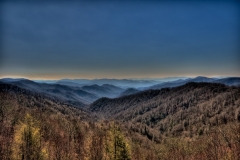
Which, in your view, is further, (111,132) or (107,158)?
(107,158)

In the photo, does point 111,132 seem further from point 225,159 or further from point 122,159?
point 225,159

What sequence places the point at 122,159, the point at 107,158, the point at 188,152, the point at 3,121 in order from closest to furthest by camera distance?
1. the point at 122,159
2. the point at 107,158
3. the point at 3,121
4. the point at 188,152

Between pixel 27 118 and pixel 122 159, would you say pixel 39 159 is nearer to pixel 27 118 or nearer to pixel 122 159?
pixel 27 118

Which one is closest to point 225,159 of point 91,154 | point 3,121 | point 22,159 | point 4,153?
point 91,154

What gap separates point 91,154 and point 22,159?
1316 centimetres

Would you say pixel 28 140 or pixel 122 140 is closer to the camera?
pixel 122 140

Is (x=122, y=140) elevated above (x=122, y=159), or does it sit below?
above

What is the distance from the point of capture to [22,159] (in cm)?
4184

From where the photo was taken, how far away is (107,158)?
44406 mm

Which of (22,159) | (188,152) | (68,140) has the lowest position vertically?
(188,152)

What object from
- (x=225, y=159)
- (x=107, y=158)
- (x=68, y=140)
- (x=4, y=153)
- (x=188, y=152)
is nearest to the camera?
(x=4, y=153)

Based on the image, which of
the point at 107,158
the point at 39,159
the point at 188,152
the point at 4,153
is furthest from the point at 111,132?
the point at 188,152

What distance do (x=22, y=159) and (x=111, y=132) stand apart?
→ 1809 cm

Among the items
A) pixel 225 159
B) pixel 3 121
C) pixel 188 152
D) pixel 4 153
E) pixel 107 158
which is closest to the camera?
pixel 4 153
